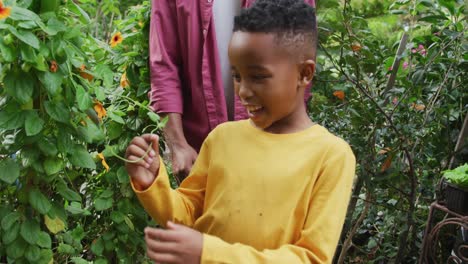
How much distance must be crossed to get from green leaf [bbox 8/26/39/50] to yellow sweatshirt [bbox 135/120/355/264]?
→ 414mm

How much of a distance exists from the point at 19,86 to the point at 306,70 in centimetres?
70

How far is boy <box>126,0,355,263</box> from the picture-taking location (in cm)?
132

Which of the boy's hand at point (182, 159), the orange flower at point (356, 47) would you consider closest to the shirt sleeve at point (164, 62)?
the boy's hand at point (182, 159)

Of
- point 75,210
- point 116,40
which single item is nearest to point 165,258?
point 75,210

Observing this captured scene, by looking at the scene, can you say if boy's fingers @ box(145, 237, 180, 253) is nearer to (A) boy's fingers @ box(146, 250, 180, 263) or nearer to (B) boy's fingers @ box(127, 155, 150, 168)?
(A) boy's fingers @ box(146, 250, 180, 263)

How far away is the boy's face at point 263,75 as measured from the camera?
1.34m

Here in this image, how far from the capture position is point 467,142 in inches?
107

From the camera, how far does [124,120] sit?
2.20 metres

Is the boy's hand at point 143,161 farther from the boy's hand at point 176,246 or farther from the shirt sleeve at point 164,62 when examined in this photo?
the shirt sleeve at point 164,62

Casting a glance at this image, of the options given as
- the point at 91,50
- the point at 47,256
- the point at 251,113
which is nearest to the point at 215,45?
the point at 91,50

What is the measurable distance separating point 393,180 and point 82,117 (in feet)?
4.83

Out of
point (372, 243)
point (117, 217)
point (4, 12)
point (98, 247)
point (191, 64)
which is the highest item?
point (4, 12)

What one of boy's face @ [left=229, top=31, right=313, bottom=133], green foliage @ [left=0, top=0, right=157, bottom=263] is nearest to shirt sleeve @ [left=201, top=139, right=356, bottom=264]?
boy's face @ [left=229, top=31, right=313, bottom=133]

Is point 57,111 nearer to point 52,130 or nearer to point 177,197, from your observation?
point 52,130
